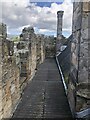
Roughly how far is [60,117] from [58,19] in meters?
15.7

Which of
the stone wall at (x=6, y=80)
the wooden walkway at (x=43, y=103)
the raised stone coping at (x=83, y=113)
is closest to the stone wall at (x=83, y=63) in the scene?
the raised stone coping at (x=83, y=113)

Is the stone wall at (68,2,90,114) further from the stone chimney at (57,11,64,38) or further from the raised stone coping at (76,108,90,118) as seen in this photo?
the stone chimney at (57,11,64,38)

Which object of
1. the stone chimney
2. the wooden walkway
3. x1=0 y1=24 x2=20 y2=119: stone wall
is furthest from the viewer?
the stone chimney

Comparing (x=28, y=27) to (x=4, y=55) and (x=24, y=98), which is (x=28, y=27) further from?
(x=4, y=55)

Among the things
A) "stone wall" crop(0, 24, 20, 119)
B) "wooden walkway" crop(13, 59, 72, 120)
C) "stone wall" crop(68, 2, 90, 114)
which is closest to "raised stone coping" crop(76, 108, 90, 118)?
"stone wall" crop(68, 2, 90, 114)

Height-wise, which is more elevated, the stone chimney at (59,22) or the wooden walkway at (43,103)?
the stone chimney at (59,22)

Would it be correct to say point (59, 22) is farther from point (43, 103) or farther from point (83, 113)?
point (83, 113)

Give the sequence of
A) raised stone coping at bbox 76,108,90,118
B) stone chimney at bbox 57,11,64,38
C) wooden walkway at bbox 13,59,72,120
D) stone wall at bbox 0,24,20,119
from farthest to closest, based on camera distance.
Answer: stone chimney at bbox 57,11,64,38 < wooden walkway at bbox 13,59,72,120 < raised stone coping at bbox 76,108,90,118 < stone wall at bbox 0,24,20,119

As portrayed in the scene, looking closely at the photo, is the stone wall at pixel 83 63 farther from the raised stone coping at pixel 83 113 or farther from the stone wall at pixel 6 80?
the stone wall at pixel 6 80

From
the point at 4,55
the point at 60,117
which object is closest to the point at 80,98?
the point at 60,117

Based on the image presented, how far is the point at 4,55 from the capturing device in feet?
14.5

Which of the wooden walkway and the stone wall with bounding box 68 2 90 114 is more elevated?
the stone wall with bounding box 68 2 90 114

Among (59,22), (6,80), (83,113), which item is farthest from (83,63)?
(59,22)

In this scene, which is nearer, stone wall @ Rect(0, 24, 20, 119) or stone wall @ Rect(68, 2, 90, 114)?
stone wall @ Rect(0, 24, 20, 119)
